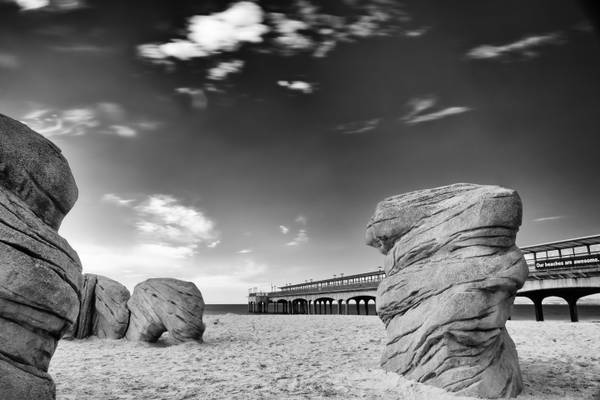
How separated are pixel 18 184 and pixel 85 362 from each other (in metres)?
7.68

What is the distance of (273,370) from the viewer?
924 cm

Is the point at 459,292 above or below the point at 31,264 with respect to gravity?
below

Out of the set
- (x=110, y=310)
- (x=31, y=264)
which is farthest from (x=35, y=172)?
(x=110, y=310)

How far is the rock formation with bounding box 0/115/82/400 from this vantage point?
424 cm

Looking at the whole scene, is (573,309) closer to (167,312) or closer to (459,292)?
(459,292)

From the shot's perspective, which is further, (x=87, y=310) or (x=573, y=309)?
(x=573, y=309)

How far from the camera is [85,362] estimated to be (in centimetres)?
1032

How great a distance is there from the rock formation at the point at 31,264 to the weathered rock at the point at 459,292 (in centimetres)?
621

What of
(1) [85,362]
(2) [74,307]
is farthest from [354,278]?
(2) [74,307]

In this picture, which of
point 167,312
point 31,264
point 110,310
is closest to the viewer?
point 31,264

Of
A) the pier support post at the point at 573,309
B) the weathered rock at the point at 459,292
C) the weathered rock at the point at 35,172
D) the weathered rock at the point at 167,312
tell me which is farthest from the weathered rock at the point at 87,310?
the pier support post at the point at 573,309

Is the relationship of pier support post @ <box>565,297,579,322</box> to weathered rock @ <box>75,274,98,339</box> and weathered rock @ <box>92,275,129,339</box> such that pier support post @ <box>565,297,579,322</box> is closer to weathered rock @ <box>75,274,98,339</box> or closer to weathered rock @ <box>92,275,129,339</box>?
weathered rock @ <box>92,275,129,339</box>

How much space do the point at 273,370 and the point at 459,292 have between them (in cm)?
500

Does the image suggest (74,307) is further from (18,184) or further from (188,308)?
(188,308)
